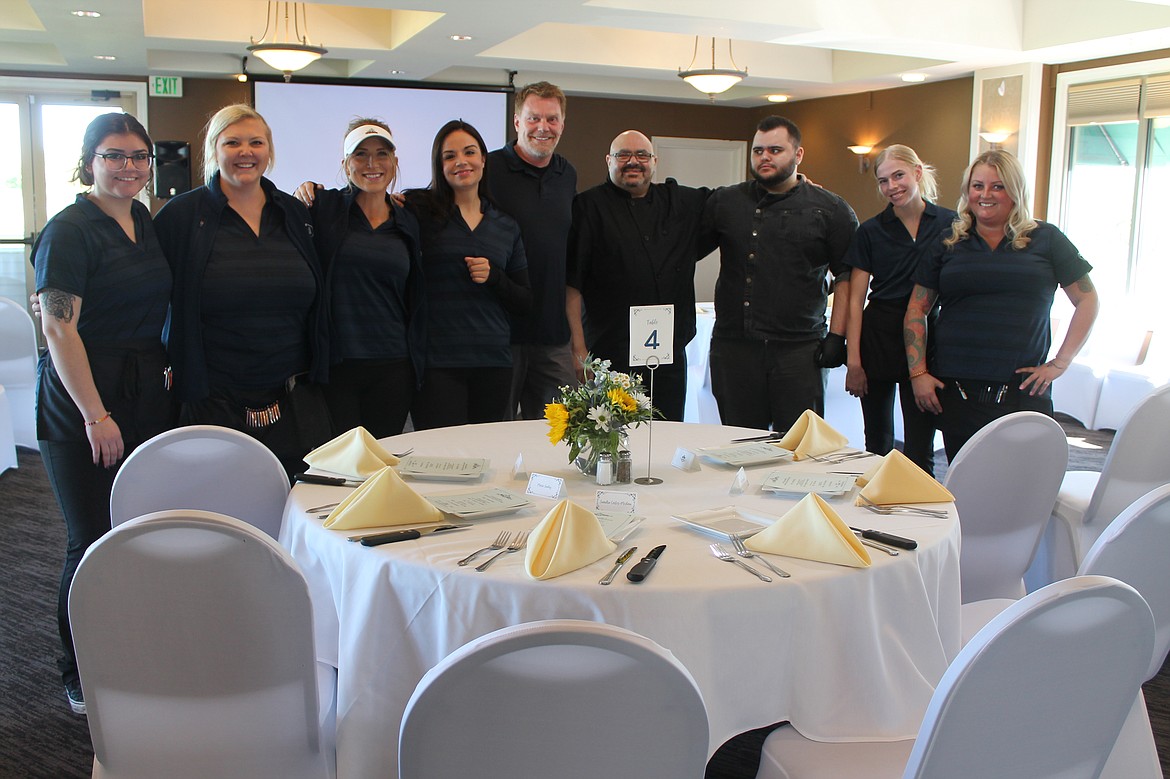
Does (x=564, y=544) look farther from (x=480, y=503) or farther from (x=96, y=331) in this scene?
(x=96, y=331)

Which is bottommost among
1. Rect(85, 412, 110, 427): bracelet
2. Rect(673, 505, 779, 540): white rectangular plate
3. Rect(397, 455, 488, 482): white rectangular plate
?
Rect(673, 505, 779, 540): white rectangular plate

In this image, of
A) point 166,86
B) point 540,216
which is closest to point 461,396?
point 540,216

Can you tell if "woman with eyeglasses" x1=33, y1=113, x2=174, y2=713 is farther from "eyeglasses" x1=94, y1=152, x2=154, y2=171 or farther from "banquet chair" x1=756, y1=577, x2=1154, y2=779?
"banquet chair" x1=756, y1=577, x2=1154, y2=779

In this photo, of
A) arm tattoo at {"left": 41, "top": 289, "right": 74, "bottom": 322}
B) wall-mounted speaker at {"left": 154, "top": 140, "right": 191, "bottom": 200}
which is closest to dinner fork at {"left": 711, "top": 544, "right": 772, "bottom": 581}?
arm tattoo at {"left": 41, "top": 289, "right": 74, "bottom": 322}

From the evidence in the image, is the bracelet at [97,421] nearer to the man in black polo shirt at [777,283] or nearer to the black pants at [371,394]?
the black pants at [371,394]

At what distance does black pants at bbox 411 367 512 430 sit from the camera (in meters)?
3.62

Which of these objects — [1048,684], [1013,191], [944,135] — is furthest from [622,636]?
[944,135]

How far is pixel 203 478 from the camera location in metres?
2.52

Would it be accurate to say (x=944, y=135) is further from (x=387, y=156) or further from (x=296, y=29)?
(x=387, y=156)

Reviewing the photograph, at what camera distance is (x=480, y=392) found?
370 cm

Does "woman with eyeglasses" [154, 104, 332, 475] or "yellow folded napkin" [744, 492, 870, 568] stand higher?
"woman with eyeglasses" [154, 104, 332, 475]

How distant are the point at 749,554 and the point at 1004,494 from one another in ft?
3.75

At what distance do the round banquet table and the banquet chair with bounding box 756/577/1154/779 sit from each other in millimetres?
413

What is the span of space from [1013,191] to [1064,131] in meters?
7.05
